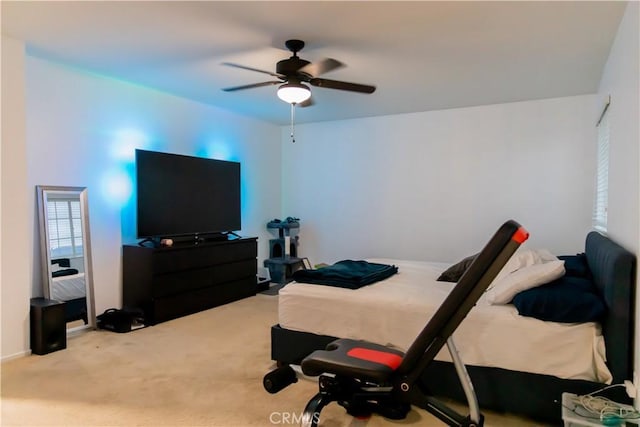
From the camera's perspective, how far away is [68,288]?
12.0ft

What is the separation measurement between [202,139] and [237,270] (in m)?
1.71

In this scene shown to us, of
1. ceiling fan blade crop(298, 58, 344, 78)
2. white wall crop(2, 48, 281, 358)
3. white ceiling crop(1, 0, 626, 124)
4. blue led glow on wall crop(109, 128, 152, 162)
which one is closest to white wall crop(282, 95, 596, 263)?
white ceiling crop(1, 0, 626, 124)

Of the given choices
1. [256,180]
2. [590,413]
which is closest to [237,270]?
[256,180]

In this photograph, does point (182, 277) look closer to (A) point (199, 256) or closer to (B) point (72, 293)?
(A) point (199, 256)

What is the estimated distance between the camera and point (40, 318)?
314 centimetres

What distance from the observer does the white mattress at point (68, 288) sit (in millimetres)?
3541

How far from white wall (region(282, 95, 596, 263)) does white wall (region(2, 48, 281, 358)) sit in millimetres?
1544

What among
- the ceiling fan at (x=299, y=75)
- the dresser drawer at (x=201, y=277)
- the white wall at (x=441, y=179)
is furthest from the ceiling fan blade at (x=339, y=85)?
the dresser drawer at (x=201, y=277)

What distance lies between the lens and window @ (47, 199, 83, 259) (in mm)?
3539

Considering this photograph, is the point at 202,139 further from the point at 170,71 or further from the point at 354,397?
the point at 354,397

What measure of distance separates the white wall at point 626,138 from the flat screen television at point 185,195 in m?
3.96

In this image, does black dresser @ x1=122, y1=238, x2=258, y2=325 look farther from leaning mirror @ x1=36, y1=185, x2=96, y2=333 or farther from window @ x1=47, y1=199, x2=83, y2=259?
window @ x1=47, y1=199, x2=83, y2=259

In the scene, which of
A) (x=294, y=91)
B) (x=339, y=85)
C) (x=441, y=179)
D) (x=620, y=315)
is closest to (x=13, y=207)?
(x=294, y=91)
